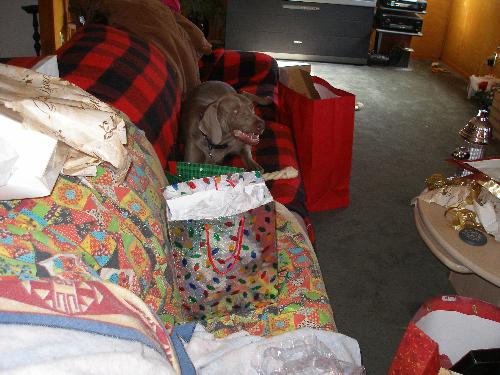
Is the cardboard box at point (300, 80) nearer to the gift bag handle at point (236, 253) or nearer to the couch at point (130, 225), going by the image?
the couch at point (130, 225)

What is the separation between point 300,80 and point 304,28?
9.17 feet

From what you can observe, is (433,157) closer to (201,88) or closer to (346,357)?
(201,88)

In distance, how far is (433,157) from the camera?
3.12 m

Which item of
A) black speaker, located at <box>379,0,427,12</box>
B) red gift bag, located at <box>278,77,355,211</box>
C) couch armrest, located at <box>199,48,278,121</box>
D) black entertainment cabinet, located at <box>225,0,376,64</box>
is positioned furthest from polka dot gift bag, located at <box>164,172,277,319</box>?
black speaker, located at <box>379,0,427,12</box>

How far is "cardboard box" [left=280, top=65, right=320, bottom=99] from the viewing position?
2381 millimetres

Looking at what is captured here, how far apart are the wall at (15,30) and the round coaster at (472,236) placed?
2.81m

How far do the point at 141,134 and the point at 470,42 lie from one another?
14.8 ft

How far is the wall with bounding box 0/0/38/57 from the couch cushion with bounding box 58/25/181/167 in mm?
1617

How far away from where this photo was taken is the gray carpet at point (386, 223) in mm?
1817

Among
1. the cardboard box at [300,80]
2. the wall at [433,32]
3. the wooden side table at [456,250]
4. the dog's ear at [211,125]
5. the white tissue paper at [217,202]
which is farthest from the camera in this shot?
the wall at [433,32]

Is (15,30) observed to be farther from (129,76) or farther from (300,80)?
(129,76)

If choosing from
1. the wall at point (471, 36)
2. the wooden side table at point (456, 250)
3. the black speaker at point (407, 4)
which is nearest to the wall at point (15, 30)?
the wooden side table at point (456, 250)

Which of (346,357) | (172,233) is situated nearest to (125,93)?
(172,233)

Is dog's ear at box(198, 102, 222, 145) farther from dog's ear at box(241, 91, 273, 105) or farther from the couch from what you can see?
dog's ear at box(241, 91, 273, 105)
